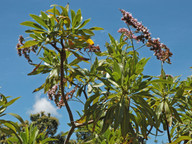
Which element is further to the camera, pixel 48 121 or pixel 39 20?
pixel 48 121

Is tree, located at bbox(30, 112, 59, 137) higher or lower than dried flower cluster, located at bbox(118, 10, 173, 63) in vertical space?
higher

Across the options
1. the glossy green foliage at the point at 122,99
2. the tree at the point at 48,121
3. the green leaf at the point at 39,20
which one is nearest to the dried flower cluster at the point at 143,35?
the glossy green foliage at the point at 122,99

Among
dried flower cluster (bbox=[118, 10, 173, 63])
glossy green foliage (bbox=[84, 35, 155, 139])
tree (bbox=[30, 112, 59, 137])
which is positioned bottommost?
glossy green foliage (bbox=[84, 35, 155, 139])

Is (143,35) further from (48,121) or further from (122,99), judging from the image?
(48,121)

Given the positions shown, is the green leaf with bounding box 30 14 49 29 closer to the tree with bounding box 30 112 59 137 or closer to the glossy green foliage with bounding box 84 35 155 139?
the glossy green foliage with bounding box 84 35 155 139

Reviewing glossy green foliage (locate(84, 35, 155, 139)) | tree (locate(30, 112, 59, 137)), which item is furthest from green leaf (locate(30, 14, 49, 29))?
tree (locate(30, 112, 59, 137))

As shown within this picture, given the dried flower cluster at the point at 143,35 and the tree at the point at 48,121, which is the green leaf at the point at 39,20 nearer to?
the dried flower cluster at the point at 143,35

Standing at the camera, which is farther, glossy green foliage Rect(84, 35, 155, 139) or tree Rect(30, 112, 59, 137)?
tree Rect(30, 112, 59, 137)

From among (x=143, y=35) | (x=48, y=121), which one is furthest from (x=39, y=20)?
(x=48, y=121)

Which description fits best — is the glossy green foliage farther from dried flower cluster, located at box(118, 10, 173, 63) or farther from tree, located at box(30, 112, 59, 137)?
tree, located at box(30, 112, 59, 137)

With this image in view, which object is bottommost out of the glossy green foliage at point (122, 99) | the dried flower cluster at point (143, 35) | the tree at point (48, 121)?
the glossy green foliage at point (122, 99)

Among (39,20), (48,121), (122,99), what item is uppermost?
(48,121)

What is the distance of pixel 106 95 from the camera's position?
3.12 meters

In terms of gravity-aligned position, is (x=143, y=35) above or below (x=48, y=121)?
below
